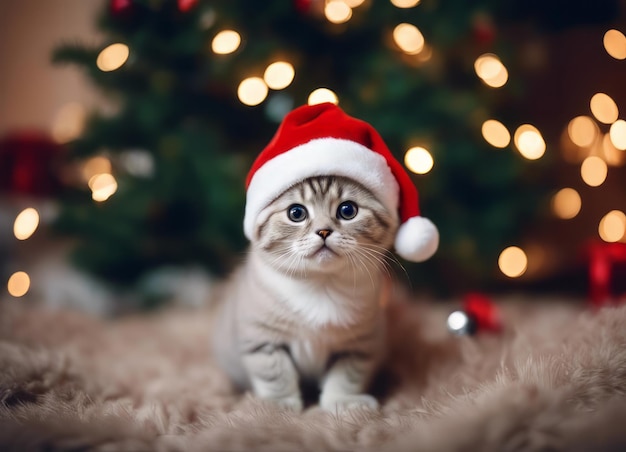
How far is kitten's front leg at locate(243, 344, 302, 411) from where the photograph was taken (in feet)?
3.14

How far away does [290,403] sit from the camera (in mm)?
948

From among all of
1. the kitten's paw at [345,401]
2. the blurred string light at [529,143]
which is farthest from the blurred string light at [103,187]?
the blurred string light at [529,143]

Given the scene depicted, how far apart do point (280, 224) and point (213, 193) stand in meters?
0.60

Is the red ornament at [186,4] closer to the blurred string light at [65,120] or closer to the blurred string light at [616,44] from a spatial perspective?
the blurred string light at [65,120]

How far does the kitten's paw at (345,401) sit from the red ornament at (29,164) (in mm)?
1316

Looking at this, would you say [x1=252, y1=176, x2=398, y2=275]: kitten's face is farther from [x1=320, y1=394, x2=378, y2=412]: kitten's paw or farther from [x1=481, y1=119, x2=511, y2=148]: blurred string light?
[x1=481, y1=119, x2=511, y2=148]: blurred string light

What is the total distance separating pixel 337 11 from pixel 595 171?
0.92 m

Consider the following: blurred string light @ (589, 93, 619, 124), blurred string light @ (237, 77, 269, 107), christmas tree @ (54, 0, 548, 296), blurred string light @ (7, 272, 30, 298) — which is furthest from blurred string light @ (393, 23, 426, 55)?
blurred string light @ (7, 272, 30, 298)

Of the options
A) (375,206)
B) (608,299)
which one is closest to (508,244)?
(608,299)

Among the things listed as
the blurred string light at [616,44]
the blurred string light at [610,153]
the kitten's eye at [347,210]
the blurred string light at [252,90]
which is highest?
the blurred string light at [616,44]

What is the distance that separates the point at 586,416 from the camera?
0.71 meters

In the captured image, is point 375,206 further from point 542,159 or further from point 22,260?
point 22,260

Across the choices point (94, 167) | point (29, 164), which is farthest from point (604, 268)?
point (29, 164)

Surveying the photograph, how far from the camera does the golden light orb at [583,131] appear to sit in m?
1.68
